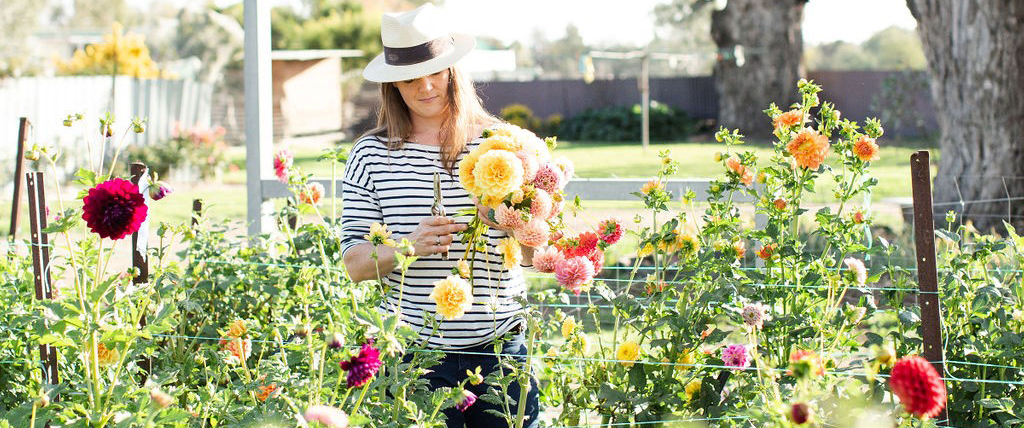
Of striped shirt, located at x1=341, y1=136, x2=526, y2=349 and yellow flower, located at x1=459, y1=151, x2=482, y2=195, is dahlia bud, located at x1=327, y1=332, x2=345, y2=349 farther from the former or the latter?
striped shirt, located at x1=341, y1=136, x2=526, y2=349

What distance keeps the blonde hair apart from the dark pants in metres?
0.38

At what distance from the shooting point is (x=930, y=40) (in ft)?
19.2

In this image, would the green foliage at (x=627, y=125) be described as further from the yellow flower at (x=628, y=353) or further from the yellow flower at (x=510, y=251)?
the yellow flower at (x=510, y=251)

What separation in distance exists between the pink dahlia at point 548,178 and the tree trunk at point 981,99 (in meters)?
4.29

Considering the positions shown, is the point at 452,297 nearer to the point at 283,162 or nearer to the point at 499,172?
the point at 499,172

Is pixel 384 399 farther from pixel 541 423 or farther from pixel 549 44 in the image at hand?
pixel 549 44

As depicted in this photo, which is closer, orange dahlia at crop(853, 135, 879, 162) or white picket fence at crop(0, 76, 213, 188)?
orange dahlia at crop(853, 135, 879, 162)

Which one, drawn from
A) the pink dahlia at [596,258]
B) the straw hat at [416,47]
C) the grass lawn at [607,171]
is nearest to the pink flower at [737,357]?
the pink dahlia at [596,258]

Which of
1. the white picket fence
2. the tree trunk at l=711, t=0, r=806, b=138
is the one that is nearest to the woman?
the white picket fence

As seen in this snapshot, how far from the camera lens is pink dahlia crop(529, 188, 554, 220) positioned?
1663 mm

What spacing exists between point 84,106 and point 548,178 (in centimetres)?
1470

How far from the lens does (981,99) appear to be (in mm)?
5680

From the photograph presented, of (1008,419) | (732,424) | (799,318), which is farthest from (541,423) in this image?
(1008,419)

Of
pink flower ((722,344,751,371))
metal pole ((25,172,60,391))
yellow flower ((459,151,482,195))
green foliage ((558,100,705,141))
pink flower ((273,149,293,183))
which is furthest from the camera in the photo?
green foliage ((558,100,705,141))
